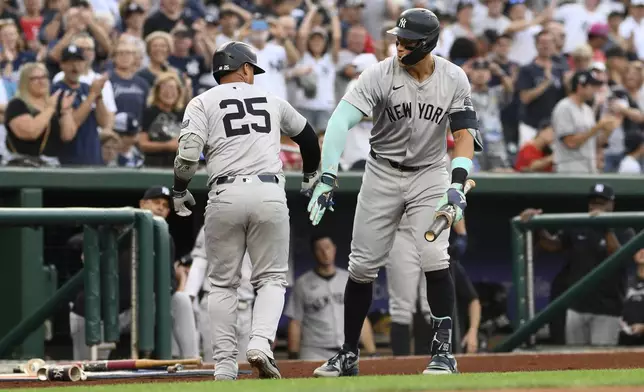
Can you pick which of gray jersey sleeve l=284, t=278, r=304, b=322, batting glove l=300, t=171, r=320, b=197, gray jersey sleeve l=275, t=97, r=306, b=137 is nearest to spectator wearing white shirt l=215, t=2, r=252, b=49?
gray jersey sleeve l=284, t=278, r=304, b=322

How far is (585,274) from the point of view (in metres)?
11.0

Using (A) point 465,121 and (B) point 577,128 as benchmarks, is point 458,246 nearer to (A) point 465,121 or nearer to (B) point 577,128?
(B) point 577,128

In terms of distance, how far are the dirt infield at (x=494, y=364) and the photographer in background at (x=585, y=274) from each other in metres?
1.18

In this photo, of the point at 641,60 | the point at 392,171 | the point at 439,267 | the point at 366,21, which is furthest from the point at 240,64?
the point at 641,60

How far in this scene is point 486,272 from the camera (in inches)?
512

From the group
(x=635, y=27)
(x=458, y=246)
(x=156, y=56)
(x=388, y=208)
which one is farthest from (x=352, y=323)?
(x=635, y=27)

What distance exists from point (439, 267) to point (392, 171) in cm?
58

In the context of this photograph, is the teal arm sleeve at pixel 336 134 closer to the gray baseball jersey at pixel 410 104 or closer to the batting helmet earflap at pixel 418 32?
the gray baseball jersey at pixel 410 104

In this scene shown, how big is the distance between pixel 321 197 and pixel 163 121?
4.53 m

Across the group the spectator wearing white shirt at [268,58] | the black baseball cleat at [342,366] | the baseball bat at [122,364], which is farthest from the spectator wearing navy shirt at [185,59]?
the black baseball cleat at [342,366]

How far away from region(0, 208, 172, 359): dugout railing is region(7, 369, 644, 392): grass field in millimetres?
2368

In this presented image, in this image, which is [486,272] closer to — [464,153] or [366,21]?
[366,21]

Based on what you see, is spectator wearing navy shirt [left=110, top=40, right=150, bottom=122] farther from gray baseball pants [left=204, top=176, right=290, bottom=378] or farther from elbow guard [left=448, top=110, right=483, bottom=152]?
elbow guard [left=448, top=110, right=483, bottom=152]

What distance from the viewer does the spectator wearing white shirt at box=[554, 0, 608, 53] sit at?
1575 centimetres
